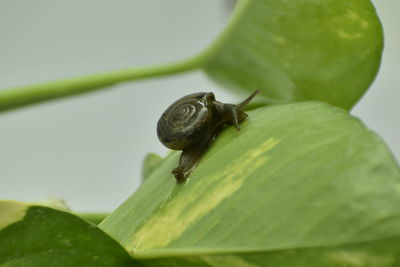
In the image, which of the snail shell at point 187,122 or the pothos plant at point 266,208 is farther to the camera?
the snail shell at point 187,122

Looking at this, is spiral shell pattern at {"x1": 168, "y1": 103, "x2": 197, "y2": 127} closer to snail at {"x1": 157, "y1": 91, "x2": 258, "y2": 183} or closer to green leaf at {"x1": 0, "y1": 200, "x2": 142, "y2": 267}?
snail at {"x1": 157, "y1": 91, "x2": 258, "y2": 183}

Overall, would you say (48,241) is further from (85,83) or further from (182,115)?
(85,83)

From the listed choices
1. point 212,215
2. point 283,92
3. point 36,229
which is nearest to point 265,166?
point 212,215

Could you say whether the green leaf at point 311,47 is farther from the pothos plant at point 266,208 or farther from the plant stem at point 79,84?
the plant stem at point 79,84

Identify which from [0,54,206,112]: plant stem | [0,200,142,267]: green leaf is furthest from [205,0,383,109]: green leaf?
[0,200,142,267]: green leaf

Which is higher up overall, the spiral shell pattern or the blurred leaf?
the spiral shell pattern

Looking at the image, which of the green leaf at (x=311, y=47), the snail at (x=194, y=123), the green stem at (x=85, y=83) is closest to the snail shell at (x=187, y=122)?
the snail at (x=194, y=123)

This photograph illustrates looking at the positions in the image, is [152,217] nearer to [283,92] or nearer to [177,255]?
[177,255]

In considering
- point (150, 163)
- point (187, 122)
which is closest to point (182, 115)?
point (187, 122)

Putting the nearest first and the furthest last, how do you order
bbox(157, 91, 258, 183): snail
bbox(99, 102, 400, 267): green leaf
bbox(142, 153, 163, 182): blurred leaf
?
1. bbox(99, 102, 400, 267): green leaf
2. bbox(157, 91, 258, 183): snail
3. bbox(142, 153, 163, 182): blurred leaf
